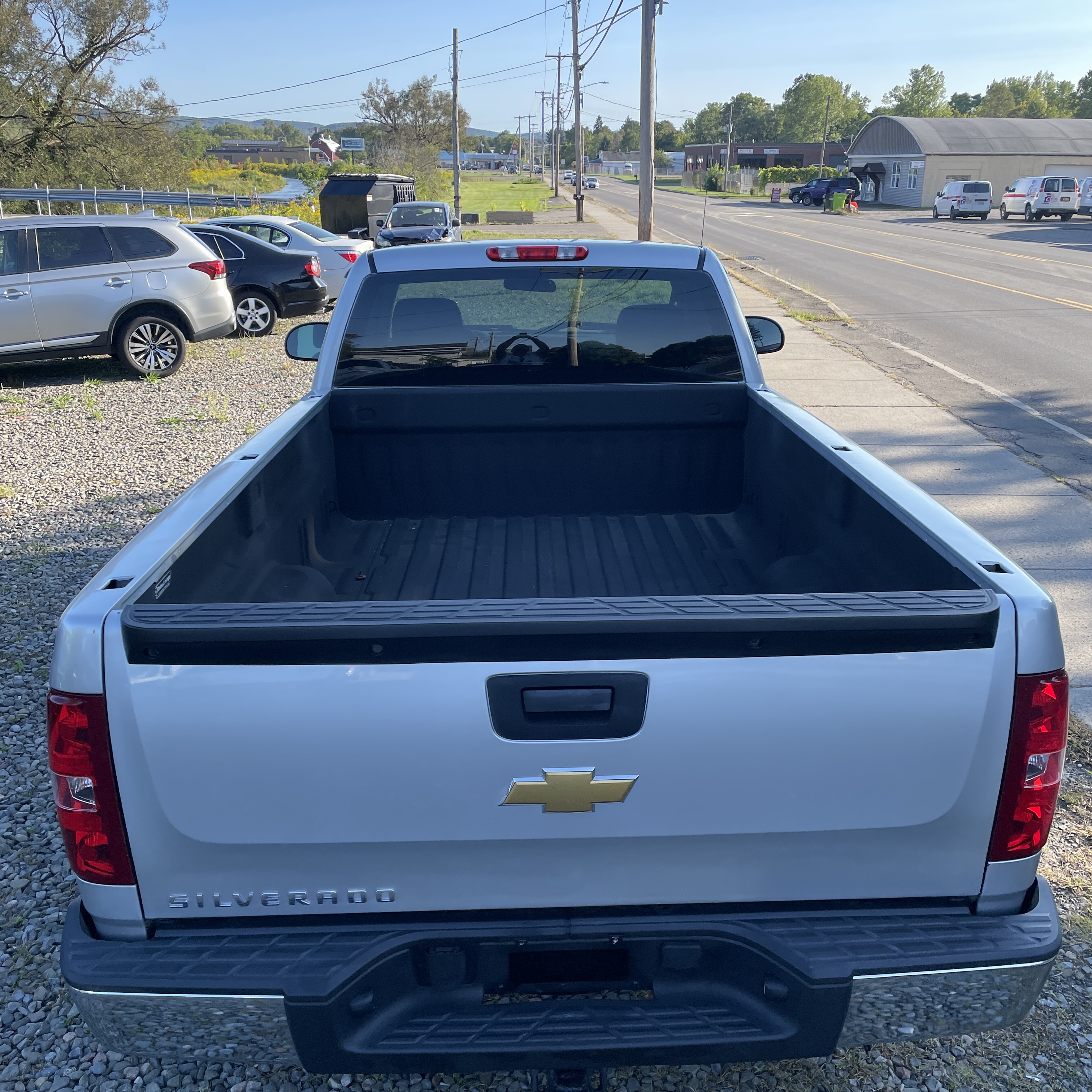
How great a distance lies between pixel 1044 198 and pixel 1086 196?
2646 millimetres

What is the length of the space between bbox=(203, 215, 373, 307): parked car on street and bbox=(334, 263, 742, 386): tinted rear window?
1156cm

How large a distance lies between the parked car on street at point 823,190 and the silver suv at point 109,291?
5681 cm

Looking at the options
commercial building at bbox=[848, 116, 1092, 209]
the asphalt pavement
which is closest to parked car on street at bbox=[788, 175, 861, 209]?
commercial building at bbox=[848, 116, 1092, 209]

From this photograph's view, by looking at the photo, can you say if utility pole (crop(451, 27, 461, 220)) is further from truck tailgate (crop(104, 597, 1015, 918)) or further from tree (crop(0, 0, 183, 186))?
truck tailgate (crop(104, 597, 1015, 918))

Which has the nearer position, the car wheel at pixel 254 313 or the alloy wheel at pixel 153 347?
the alloy wheel at pixel 153 347

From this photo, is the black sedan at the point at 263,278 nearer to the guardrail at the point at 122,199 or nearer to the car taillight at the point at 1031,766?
the car taillight at the point at 1031,766

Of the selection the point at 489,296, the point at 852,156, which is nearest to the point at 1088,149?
the point at 852,156

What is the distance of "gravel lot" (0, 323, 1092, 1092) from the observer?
2645 millimetres

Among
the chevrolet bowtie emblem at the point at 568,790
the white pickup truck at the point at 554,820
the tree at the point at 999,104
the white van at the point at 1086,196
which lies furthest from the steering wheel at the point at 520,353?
the tree at the point at 999,104

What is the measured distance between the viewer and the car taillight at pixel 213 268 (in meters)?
11.9

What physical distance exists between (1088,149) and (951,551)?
73.2 meters

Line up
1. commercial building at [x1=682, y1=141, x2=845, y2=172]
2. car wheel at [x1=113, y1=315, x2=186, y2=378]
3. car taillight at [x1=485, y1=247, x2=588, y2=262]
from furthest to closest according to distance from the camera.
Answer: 1. commercial building at [x1=682, y1=141, x2=845, y2=172]
2. car wheel at [x1=113, y1=315, x2=186, y2=378]
3. car taillight at [x1=485, y1=247, x2=588, y2=262]

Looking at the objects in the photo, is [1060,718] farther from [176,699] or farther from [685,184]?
[685,184]

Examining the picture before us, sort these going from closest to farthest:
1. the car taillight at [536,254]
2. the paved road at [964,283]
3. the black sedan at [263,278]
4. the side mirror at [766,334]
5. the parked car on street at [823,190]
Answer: the car taillight at [536,254] < the side mirror at [766,334] < the paved road at [964,283] < the black sedan at [263,278] < the parked car on street at [823,190]
